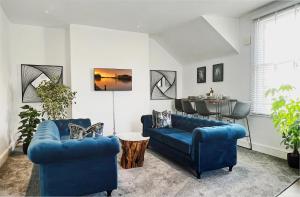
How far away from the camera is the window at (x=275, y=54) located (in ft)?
12.5

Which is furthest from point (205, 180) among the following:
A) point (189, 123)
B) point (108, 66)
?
point (108, 66)

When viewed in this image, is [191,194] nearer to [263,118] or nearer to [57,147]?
[57,147]

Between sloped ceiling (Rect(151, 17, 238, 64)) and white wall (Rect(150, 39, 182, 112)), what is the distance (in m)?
0.15

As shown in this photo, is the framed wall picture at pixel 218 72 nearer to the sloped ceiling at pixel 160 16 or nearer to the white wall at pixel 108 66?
the sloped ceiling at pixel 160 16

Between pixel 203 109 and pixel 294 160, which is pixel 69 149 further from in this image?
pixel 203 109

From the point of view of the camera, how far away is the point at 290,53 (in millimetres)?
→ 3881

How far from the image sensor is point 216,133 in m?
2.91

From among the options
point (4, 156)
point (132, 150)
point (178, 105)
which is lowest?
point (4, 156)

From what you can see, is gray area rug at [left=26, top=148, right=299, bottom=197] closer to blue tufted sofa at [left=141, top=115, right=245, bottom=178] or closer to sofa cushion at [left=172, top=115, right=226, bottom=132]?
blue tufted sofa at [left=141, top=115, right=245, bottom=178]

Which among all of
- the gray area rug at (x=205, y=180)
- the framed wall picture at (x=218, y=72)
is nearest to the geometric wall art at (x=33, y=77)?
the gray area rug at (x=205, y=180)

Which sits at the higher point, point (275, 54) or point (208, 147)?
point (275, 54)

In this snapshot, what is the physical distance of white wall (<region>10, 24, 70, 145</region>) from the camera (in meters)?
4.92

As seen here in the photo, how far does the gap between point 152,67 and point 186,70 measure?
111cm

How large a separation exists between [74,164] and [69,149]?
8.6 inches
